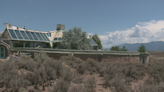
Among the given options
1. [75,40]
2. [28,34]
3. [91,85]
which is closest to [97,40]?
[75,40]

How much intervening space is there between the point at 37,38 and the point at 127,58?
19.7 m

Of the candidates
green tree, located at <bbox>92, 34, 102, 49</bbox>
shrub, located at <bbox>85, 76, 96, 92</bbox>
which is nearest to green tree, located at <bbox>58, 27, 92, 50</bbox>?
shrub, located at <bbox>85, 76, 96, 92</bbox>

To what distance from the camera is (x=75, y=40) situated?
24906mm

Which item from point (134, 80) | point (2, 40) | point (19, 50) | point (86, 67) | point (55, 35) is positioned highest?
point (55, 35)

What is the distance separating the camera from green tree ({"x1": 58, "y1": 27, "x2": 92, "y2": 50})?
2470cm

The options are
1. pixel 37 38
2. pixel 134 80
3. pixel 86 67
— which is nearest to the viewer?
pixel 134 80

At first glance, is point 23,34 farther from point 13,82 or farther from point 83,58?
point 13,82

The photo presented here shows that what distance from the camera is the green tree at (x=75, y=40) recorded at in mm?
24700

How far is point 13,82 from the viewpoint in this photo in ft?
20.6

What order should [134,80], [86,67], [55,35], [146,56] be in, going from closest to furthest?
[134,80] → [86,67] → [146,56] → [55,35]

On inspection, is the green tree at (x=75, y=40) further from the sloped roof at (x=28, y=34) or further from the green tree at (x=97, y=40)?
the green tree at (x=97, y=40)

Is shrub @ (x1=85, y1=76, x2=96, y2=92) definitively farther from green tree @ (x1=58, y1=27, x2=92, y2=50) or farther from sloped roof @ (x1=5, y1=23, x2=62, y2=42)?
sloped roof @ (x1=5, y1=23, x2=62, y2=42)

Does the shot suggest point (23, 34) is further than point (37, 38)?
No

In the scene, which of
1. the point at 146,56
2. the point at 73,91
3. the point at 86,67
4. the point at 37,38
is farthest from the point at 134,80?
the point at 37,38
